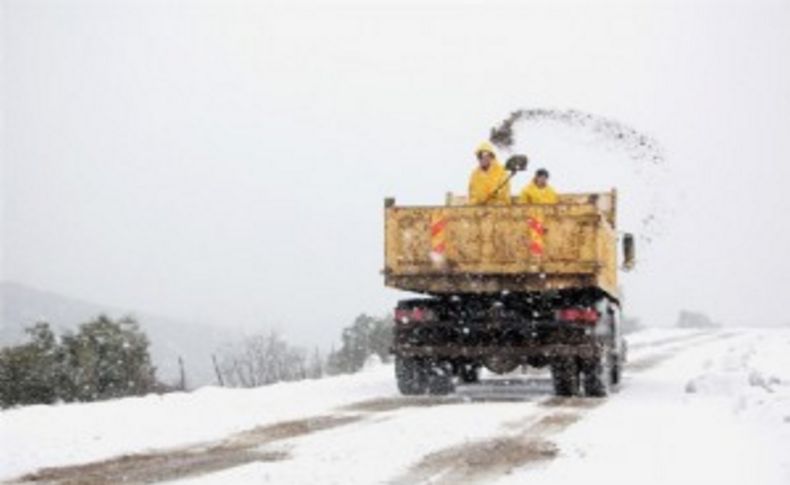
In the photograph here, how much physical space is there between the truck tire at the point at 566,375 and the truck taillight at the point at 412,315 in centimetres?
165

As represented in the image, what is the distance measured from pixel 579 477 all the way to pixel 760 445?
211 centimetres

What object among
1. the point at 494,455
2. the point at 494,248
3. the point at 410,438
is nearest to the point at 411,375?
the point at 494,248

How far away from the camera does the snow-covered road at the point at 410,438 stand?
21.6 feet

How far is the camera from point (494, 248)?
A: 13.3m

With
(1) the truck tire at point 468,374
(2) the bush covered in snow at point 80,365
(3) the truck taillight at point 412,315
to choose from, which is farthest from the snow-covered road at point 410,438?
(2) the bush covered in snow at point 80,365

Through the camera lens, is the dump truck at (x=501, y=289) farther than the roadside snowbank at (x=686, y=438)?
Yes

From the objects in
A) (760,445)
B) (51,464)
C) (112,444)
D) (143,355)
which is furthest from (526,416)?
(143,355)

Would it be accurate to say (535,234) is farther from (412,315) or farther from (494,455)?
(494,455)

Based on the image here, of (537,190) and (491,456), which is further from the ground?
(537,190)

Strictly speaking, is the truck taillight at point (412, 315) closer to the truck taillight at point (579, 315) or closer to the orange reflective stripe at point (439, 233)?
the orange reflective stripe at point (439, 233)

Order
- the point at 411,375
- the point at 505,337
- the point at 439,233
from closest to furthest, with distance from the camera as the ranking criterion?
the point at 439,233
the point at 505,337
the point at 411,375

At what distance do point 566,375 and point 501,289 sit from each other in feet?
4.28

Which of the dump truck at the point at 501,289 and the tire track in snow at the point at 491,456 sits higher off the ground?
the dump truck at the point at 501,289

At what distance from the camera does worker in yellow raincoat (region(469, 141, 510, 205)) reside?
14391 millimetres
